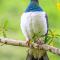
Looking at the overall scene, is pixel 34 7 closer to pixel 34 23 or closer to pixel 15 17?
pixel 34 23

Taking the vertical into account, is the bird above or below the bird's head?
below

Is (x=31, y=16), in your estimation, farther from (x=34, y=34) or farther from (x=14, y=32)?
(x=14, y=32)

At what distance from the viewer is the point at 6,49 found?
317cm

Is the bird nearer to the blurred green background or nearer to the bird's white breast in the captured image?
the bird's white breast

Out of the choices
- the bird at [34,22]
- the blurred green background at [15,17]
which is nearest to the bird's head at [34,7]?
the bird at [34,22]

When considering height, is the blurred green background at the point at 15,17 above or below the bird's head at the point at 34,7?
below

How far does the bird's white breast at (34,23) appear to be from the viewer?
1.76 metres

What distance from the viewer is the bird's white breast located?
176cm

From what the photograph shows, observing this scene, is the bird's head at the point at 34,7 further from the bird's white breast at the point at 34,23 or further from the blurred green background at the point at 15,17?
the blurred green background at the point at 15,17

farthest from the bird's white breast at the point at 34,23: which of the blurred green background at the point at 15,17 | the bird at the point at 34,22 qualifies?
the blurred green background at the point at 15,17

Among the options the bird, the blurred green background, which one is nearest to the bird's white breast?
the bird

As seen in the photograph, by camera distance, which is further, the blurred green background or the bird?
the blurred green background

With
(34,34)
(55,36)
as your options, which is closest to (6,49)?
(34,34)

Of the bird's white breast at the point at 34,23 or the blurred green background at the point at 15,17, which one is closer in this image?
the bird's white breast at the point at 34,23
